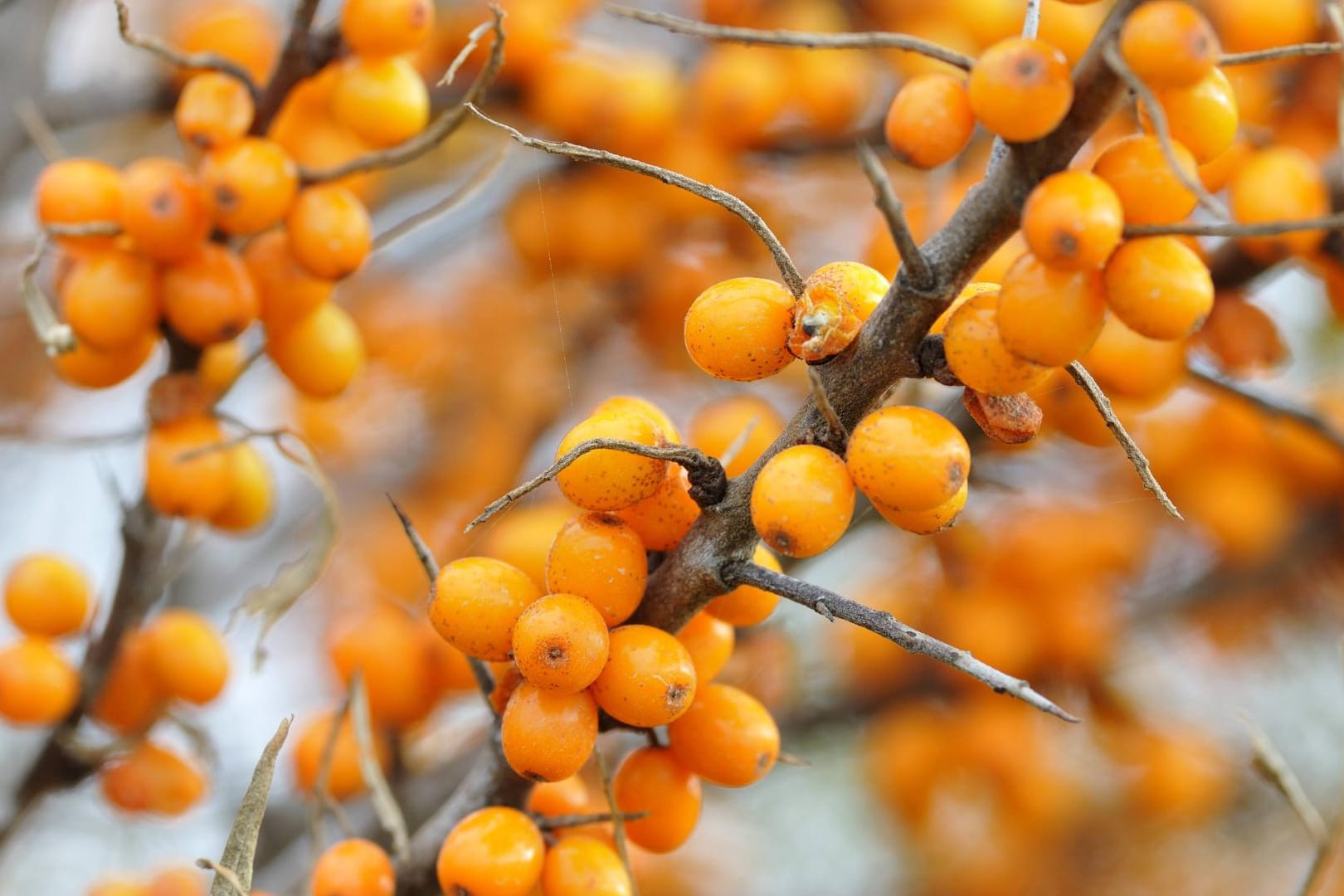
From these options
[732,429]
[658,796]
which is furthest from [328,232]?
[658,796]

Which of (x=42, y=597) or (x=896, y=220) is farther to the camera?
(x=42, y=597)

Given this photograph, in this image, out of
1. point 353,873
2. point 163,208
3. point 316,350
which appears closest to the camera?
point 353,873

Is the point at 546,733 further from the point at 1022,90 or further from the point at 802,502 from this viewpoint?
the point at 1022,90

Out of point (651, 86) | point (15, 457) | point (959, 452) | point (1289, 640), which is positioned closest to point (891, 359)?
point (959, 452)

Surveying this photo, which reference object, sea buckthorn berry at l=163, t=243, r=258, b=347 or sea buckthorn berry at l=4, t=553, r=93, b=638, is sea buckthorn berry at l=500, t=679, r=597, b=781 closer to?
sea buckthorn berry at l=163, t=243, r=258, b=347

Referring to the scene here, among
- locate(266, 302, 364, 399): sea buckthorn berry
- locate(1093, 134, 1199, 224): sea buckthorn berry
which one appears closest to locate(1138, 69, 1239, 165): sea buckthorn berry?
locate(1093, 134, 1199, 224): sea buckthorn berry

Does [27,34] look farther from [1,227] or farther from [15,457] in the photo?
[15,457]

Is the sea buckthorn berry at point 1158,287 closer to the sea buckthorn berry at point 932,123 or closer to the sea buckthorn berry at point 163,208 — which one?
the sea buckthorn berry at point 932,123

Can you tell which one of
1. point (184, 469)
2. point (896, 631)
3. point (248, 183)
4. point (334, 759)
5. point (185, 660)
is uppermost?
point (896, 631)
